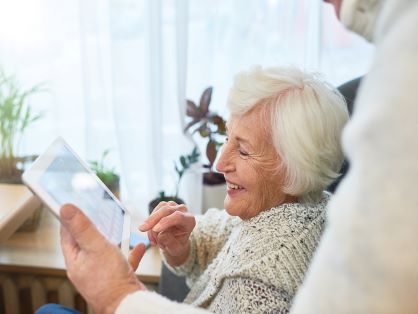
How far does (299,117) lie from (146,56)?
84cm

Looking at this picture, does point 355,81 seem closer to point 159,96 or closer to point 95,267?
point 159,96

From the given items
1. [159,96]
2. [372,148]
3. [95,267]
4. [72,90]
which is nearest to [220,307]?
[95,267]

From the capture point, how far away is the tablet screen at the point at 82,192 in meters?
0.89

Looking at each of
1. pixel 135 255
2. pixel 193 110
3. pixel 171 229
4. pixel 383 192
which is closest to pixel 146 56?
pixel 193 110

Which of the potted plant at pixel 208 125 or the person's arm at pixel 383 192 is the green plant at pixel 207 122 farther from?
the person's arm at pixel 383 192

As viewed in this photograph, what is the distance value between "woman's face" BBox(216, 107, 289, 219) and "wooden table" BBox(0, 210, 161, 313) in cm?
61

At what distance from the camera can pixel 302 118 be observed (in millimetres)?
1087

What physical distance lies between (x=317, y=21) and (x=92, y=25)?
2.55 feet

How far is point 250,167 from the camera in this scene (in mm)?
1169

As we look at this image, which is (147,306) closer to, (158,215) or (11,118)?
(158,215)

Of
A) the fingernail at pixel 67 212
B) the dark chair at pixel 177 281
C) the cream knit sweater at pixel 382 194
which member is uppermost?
the cream knit sweater at pixel 382 194

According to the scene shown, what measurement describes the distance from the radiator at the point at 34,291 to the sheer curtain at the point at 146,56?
1.40ft

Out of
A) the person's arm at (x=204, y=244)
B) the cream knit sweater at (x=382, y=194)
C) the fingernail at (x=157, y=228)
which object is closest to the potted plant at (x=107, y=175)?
the person's arm at (x=204, y=244)

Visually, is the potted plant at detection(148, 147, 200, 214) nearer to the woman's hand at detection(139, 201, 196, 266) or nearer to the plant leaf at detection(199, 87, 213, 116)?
the plant leaf at detection(199, 87, 213, 116)
